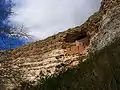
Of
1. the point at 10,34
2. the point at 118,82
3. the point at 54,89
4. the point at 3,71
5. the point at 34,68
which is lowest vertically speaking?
the point at 118,82

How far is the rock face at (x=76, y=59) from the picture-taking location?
414 cm

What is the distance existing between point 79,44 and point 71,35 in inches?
47.1

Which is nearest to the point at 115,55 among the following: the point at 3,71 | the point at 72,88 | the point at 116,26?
the point at 72,88

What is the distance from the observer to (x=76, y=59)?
78.5ft

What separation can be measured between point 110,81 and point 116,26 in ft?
32.4

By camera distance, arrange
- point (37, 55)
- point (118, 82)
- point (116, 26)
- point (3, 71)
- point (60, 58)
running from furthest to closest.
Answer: point (37, 55) → point (60, 58) → point (116, 26) → point (3, 71) → point (118, 82)

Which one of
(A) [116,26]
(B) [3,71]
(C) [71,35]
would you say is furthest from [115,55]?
(C) [71,35]

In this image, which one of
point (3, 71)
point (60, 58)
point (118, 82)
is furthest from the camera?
point (60, 58)

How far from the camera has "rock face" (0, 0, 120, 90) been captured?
4141 mm

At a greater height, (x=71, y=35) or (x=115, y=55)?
(x=71, y=35)

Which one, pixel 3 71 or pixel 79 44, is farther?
pixel 79 44

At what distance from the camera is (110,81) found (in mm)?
3635

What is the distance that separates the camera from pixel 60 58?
25.5m

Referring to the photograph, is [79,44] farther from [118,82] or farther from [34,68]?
[118,82]
